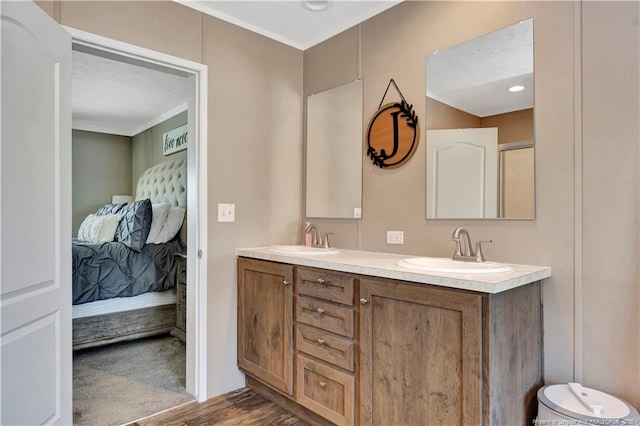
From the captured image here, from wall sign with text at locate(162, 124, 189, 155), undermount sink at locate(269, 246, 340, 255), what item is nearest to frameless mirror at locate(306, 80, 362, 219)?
undermount sink at locate(269, 246, 340, 255)

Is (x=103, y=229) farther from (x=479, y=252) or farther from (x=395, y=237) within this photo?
(x=479, y=252)

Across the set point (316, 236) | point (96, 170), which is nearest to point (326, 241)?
point (316, 236)

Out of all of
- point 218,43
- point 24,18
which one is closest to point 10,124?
point 24,18

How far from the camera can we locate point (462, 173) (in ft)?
6.64

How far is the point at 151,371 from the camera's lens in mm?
2725

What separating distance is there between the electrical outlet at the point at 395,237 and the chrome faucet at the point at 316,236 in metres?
0.46

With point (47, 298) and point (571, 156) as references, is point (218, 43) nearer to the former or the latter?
point (47, 298)

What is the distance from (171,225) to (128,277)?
60 centimetres

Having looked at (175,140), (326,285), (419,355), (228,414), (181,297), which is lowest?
(228,414)

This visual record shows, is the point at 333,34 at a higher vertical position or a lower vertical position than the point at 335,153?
higher

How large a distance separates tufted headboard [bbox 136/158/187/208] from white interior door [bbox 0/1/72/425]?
213 cm

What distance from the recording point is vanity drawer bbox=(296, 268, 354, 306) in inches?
70.8

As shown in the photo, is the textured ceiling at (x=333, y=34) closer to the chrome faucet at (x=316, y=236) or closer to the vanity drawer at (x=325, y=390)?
the chrome faucet at (x=316, y=236)

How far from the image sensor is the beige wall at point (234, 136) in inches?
88.1
